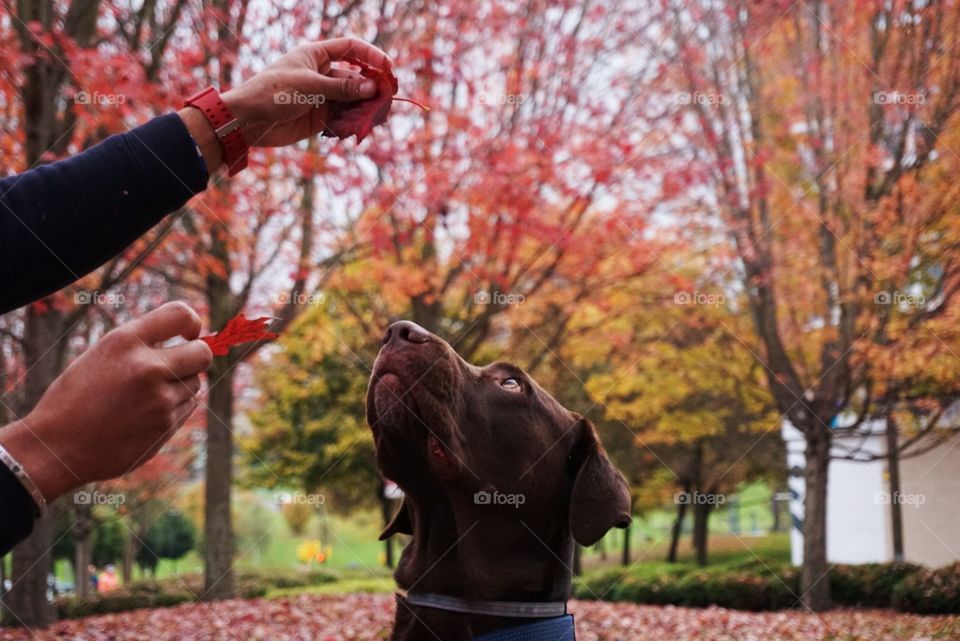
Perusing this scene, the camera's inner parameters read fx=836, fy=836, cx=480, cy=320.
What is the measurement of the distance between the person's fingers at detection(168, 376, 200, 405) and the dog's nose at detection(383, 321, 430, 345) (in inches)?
60.6

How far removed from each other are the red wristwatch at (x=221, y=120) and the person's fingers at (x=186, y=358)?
0.59m

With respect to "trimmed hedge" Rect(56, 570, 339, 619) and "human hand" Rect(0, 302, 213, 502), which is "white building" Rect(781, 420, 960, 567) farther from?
"human hand" Rect(0, 302, 213, 502)

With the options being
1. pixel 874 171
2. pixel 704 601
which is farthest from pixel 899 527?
pixel 874 171

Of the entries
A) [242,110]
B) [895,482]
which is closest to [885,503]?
[895,482]

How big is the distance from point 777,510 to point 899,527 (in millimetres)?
10112

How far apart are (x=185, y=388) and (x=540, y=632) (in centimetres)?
198

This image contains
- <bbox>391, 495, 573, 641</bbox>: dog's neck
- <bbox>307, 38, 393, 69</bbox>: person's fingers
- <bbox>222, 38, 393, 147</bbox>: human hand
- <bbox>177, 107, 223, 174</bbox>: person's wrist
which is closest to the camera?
<bbox>177, 107, 223, 174</bbox>: person's wrist

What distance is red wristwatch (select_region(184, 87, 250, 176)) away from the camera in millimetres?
1375

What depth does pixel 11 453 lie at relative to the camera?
2.69ft

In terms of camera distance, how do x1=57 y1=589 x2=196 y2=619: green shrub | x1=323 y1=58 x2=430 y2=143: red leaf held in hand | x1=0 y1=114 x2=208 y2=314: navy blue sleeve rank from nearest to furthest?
x1=0 y1=114 x2=208 y2=314: navy blue sleeve < x1=323 y1=58 x2=430 y2=143: red leaf held in hand < x1=57 y1=589 x2=196 y2=619: green shrub

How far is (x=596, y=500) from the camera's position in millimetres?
2732

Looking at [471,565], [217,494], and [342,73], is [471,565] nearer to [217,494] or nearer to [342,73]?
[342,73]

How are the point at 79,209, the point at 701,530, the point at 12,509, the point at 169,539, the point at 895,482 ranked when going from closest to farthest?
the point at 12,509 → the point at 79,209 → the point at 895,482 → the point at 169,539 → the point at 701,530

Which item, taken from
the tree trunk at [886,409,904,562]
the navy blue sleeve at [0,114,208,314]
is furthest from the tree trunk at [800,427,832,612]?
the navy blue sleeve at [0,114,208,314]
